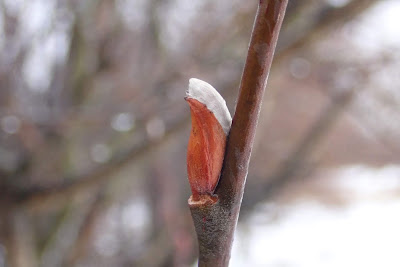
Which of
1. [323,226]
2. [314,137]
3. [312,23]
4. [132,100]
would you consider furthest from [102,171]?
[323,226]

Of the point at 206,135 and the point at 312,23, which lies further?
the point at 312,23

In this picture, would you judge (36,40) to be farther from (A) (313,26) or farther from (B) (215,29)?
(A) (313,26)

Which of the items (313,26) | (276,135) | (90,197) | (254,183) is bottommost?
(90,197)

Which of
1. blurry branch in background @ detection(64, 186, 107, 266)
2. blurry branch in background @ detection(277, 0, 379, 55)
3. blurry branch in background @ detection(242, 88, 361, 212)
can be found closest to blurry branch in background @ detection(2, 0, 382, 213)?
blurry branch in background @ detection(277, 0, 379, 55)

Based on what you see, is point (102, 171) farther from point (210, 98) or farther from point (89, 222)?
point (210, 98)

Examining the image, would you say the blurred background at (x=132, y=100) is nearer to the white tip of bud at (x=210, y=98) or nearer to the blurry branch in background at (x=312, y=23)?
the blurry branch in background at (x=312, y=23)

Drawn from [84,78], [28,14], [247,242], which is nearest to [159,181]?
[84,78]

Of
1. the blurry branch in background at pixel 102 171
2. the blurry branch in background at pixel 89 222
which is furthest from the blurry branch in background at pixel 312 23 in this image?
the blurry branch in background at pixel 89 222
